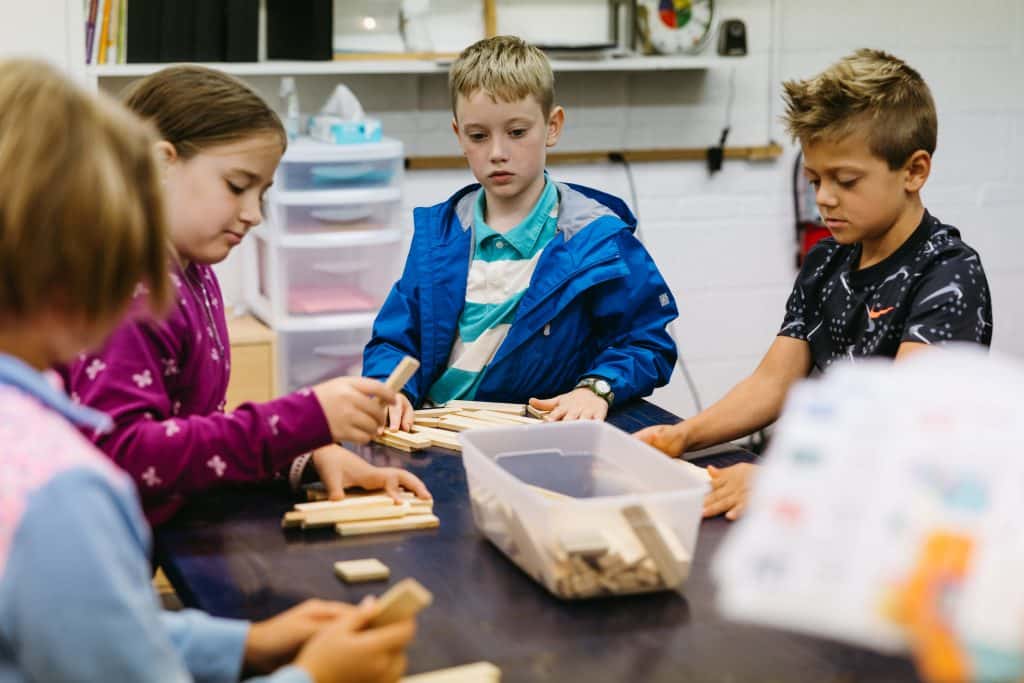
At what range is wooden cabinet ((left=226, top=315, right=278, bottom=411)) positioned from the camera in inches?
136

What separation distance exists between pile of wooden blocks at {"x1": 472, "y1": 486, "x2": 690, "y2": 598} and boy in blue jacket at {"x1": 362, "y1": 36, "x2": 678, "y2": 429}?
888mm

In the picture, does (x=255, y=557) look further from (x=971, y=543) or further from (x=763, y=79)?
(x=763, y=79)

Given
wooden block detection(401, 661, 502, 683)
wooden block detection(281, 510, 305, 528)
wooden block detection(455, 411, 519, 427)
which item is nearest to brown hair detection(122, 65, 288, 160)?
wooden block detection(281, 510, 305, 528)

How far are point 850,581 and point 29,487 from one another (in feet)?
1.74

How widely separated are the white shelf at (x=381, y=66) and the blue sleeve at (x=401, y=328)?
1.44 metres

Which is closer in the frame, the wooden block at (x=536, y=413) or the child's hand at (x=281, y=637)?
the child's hand at (x=281, y=637)

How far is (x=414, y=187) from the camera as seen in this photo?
3.95 m

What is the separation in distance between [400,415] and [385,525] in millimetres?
440

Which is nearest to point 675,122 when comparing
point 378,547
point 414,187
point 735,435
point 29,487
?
point 414,187

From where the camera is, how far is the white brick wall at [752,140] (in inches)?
160

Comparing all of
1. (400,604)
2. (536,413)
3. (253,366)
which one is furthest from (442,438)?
(253,366)

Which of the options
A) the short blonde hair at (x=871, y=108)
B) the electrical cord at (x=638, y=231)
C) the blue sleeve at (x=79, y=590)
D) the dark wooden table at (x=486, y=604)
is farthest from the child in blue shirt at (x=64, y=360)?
the electrical cord at (x=638, y=231)

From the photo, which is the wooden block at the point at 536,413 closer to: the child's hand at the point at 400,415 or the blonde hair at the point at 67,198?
the child's hand at the point at 400,415

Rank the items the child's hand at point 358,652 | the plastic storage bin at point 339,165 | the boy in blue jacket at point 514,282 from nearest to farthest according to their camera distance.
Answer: the child's hand at point 358,652
the boy in blue jacket at point 514,282
the plastic storage bin at point 339,165
